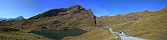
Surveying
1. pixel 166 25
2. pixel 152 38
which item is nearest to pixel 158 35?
pixel 152 38

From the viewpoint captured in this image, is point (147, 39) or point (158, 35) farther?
point (158, 35)

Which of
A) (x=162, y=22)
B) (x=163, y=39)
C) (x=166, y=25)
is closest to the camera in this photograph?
(x=163, y=39)

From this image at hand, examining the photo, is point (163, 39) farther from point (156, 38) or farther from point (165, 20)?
point (165, 20)

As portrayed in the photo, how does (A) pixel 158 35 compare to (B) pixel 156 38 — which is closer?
(B) pixel 156 38

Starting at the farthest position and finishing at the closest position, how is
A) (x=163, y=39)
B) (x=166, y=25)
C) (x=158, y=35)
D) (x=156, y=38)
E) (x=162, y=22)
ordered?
(x=162, y=22) < (x=166, y=25) < (x=158, y=35) < (x=156, y=38) < (x=163, y=39)

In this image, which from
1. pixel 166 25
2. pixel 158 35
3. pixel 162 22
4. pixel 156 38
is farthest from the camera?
pixel 162 22

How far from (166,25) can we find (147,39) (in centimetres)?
3539

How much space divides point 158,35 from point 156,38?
6.19 meters

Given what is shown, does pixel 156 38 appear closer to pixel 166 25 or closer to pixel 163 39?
pixel 163 39

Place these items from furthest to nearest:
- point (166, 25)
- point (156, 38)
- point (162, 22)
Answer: point (162, 22), point (166, 25), point (156, 38)

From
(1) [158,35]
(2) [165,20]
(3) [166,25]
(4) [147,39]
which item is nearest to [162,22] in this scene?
(2) [165,20]

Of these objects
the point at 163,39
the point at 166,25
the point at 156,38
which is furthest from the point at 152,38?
the point at 166,25

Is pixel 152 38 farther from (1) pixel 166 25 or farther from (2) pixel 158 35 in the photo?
(1) pixel 166 25

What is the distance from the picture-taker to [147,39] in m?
79.9
